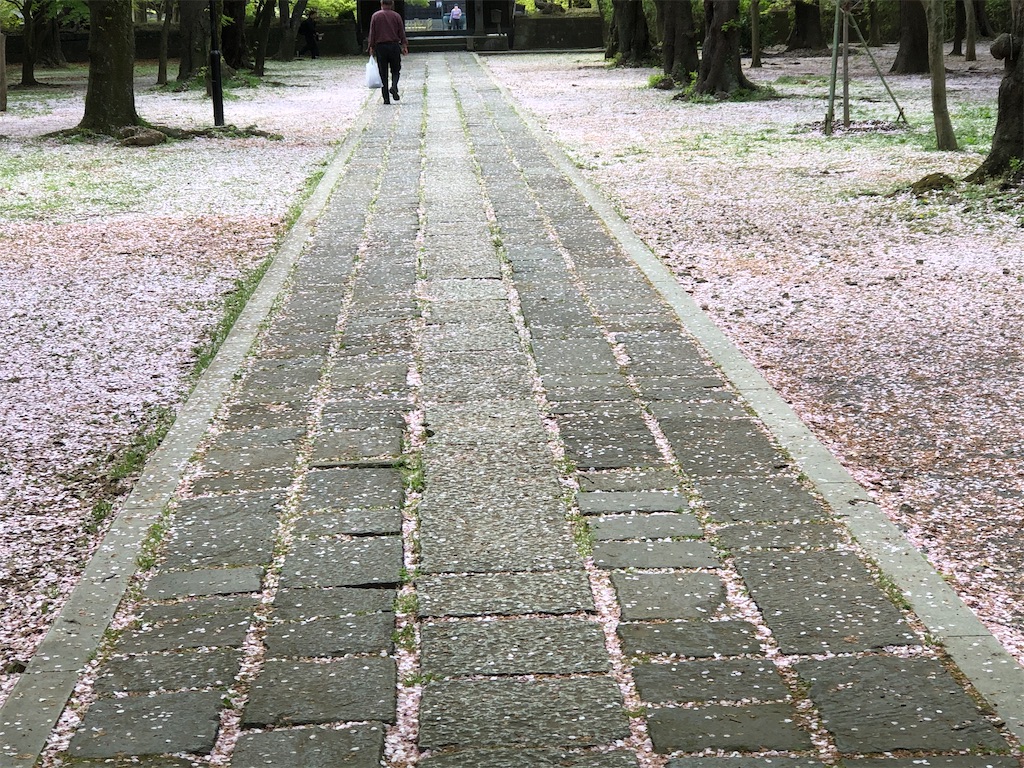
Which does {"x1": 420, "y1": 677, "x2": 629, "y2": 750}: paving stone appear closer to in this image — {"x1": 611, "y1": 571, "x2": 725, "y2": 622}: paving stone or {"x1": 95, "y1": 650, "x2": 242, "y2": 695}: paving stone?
{"x1": 611, "y1": 571, "x2": 725, "y2": 622}: paving stone

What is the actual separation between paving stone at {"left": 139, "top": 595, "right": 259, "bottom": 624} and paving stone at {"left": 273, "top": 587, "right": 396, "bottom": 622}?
0.28 ft

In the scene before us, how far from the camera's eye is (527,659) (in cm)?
308

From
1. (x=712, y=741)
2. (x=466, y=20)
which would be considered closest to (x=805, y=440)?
(x=712, y=741)

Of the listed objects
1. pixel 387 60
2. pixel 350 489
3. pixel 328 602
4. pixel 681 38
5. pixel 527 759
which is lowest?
pixel 527 759

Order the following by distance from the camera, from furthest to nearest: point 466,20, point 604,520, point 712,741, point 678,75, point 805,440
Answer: point 466,20 < point 678,75 < point 805,440 < point 604,520 < point 712,741

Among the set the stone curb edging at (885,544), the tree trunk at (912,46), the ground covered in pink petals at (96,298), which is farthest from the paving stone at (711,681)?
the tree trunk at (912,46)

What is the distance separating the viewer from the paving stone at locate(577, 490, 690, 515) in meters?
3.98

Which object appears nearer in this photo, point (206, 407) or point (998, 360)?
point (206, 407)

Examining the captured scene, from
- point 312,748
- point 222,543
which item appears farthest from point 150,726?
point 222,543

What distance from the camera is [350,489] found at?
417 cm

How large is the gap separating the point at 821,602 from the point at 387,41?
61.3 ft

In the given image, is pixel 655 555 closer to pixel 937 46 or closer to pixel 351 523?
pixel 351 523

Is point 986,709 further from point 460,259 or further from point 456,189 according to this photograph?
point 456,189

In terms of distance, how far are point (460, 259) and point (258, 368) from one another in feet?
8.57
